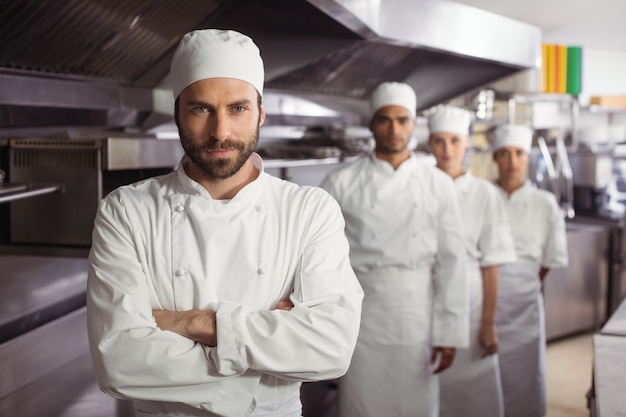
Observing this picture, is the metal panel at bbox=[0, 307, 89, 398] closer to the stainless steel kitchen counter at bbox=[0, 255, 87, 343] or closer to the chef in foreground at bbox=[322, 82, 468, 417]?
the stainless steel kitchen counter at bbox=[0, 255, 87, 343]

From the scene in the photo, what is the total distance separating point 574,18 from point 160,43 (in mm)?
4452

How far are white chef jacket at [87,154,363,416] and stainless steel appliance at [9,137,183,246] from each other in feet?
2.14

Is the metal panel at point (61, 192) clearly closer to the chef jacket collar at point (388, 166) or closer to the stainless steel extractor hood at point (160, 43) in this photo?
the stainless steel extractor hood at point (160, 43)

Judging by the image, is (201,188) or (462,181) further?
(462,181)

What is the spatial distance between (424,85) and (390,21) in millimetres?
1509

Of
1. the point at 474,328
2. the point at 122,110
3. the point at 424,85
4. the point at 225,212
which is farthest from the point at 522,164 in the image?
the point at 225,212

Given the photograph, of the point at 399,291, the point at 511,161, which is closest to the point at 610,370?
the point at 399,291

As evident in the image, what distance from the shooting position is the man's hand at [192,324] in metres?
1.30

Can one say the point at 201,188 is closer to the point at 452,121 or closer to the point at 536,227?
the point at 452,121

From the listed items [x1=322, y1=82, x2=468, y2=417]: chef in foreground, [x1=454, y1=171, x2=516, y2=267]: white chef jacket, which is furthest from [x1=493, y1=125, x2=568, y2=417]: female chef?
[x1=322, y1=82, x2=468, y2=417]: chef in foreground

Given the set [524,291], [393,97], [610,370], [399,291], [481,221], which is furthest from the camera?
[524,291]

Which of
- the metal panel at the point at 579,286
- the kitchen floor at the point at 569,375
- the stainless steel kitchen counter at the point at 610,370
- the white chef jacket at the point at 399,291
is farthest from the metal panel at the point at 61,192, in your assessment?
the metal panel at the point at 579,286

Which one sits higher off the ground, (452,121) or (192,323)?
(452,121)

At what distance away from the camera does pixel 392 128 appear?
97.3 inches
